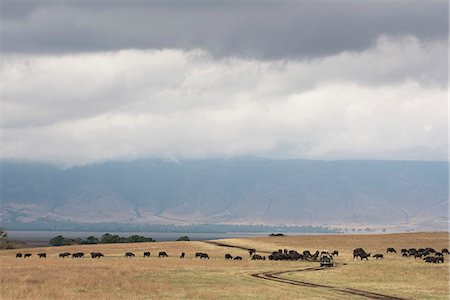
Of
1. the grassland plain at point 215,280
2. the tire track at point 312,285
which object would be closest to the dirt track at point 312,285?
the tire track at point 312,285

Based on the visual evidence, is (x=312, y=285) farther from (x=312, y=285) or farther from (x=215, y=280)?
(x=215, y=280)

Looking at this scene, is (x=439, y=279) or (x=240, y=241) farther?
(x=240, y=241)

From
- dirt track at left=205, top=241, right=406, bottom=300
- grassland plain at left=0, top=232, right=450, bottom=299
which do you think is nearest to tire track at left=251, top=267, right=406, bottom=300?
dirt track at left=205, top=241, right=406, bottom=300

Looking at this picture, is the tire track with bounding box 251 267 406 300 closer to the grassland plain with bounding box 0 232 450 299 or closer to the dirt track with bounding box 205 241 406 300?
the dirt track with bounding box 205 241 406 300

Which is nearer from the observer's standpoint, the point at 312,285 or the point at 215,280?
the point at 312,285

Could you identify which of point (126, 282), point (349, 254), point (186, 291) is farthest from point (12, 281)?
point (349, 254)

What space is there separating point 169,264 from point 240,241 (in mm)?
59125

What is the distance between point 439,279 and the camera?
61.2m

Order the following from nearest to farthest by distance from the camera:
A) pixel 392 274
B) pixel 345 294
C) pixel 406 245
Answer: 1. pixel 345 294
2. pixel 392 274
3. pixel 406 245

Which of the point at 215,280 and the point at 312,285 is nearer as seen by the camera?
the point at 312,285

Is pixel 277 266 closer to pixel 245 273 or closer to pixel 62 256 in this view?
pixel 245 273

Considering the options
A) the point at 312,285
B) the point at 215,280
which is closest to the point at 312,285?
the point at 312,285

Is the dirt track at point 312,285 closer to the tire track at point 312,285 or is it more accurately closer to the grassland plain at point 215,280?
the tire track at point 312,285

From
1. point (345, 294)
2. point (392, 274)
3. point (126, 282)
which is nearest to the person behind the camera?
point (345, 294)
